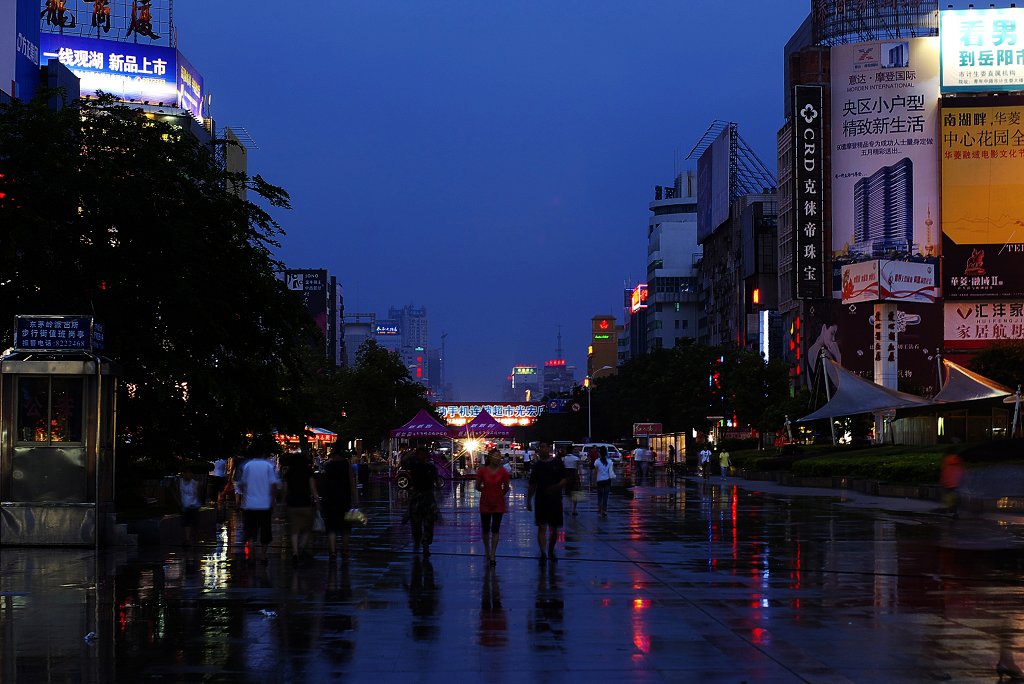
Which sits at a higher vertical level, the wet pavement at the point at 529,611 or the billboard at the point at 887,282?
the billboard at the point at 887,282

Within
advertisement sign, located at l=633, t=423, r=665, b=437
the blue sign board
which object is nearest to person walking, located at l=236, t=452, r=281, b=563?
the blue sign board

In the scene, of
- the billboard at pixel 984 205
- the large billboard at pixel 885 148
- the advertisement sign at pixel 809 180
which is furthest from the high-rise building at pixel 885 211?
the advertisement sign at pixel 809 180

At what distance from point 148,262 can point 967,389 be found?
1514 inches

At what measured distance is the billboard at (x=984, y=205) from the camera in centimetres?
9112

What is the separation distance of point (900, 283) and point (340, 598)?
68094mm

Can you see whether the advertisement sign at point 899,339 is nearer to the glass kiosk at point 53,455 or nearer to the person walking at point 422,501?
the person walking at point 422,501

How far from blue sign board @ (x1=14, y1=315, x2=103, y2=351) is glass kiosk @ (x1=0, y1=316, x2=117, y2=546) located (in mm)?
395

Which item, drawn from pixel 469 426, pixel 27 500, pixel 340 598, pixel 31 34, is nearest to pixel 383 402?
pixel 469 426

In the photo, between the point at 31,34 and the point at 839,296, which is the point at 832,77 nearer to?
the point at 839,296

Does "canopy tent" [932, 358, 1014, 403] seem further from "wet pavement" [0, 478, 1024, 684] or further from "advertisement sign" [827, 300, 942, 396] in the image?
"wet pavement" [0, 478, 1024, 684]

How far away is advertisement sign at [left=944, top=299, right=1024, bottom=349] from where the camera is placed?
305 ft

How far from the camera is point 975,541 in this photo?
74.0 feet

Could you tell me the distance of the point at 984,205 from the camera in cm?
9188

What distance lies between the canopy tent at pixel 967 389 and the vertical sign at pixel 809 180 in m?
40.5
